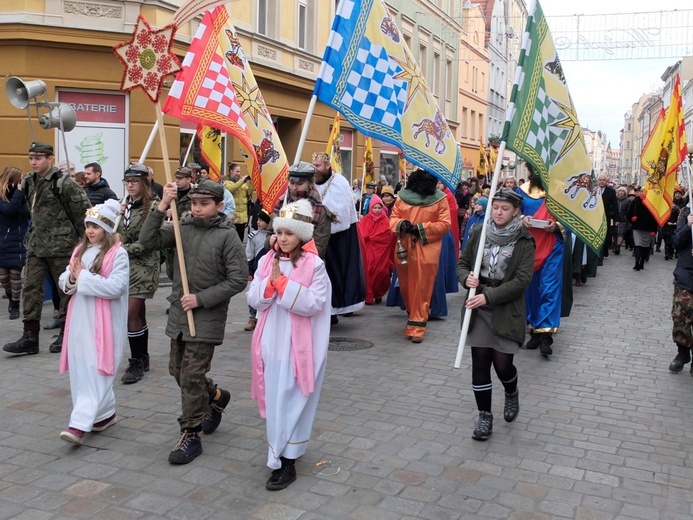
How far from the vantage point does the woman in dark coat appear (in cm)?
920

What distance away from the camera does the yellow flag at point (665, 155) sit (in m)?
8.80

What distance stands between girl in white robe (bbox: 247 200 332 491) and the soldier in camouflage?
3728mm

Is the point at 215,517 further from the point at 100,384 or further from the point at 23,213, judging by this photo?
the point at 23,213

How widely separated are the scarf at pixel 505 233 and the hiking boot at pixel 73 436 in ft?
9.97

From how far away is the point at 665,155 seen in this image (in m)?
9.34

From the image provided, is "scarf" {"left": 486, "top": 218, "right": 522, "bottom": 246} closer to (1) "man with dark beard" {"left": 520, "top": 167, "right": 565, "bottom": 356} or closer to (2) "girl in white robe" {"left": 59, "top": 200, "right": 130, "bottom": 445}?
(2) "girl in white robe" {"left": 59, "top": 200, "right": 130, "bottom": 445}

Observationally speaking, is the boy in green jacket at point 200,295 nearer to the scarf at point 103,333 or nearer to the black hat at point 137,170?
the scarf at point 103,333

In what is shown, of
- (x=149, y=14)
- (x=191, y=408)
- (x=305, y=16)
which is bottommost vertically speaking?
(x=191, y=408)

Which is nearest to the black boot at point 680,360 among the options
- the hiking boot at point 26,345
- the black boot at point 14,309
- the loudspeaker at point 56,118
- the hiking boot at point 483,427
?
the hiking boot at point 483,427

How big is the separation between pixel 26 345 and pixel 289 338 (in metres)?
3.98

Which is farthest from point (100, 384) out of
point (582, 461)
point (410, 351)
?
point (410, 351)

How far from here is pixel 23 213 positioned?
9391mm

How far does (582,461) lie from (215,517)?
239 centimetres

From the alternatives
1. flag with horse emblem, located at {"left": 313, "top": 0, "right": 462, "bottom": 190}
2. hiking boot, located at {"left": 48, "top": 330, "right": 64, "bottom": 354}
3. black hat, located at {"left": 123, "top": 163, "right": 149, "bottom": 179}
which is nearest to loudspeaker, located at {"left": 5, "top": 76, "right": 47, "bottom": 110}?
hiking boot, located at {"left": 48, "top": 330, "right": 64, "bottom": 354}
